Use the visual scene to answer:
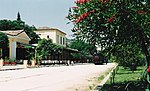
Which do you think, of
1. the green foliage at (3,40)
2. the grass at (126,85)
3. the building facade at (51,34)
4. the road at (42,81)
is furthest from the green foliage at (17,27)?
the grass at (126,85)

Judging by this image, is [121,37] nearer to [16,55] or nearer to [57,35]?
[16,55]


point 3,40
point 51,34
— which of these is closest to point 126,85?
point 3,40

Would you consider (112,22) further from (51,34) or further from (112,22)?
(51,34)

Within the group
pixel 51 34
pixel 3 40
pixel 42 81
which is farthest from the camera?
pixel 51 34

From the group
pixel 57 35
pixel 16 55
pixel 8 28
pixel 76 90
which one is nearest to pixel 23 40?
pixel 16 55

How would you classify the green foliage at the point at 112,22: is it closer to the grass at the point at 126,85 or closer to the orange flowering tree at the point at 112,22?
the orange flowering tree at the point at 112,22

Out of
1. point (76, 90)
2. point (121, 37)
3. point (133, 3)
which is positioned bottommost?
point (76, 90)

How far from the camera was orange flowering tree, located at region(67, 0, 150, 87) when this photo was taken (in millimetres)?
10406

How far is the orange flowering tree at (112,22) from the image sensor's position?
10.4 metres

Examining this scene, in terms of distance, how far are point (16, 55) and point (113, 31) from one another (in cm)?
5137

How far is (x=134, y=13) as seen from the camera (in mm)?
10438

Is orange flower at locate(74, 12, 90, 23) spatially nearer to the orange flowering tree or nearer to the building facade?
the orange flowering tree

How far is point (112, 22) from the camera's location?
10.5m

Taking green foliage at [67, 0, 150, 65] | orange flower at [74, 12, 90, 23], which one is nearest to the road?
green foliage at [67, 0, 150, 65]
